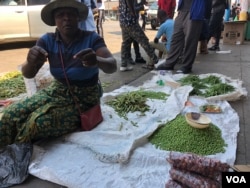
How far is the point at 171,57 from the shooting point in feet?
18.3

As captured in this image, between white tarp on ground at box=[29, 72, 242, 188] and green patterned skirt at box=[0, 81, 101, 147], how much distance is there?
138 millimetres

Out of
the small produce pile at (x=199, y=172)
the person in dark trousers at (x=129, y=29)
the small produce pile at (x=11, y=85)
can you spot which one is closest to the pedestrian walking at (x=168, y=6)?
the person in dark trousers at (x=129, y=29)

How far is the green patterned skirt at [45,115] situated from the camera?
2.55m

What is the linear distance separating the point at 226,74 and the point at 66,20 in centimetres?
364

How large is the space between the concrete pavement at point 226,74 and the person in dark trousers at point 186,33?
13.9 inches

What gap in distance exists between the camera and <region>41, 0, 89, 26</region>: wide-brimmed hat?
2.61m

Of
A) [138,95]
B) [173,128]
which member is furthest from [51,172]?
[138,95]

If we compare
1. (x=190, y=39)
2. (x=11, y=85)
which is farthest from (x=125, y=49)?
(x=11, y=85)

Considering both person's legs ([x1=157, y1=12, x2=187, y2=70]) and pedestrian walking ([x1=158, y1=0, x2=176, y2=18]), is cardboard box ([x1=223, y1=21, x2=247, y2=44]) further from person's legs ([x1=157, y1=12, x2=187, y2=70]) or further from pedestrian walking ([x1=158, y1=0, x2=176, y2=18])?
person's legs ([x1=157, y1=12, x2=187, y2=70])

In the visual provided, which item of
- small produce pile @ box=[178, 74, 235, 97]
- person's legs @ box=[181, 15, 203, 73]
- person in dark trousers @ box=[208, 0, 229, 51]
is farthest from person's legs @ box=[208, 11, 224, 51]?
small produce pile @ box=[178, 74, 235, 97]

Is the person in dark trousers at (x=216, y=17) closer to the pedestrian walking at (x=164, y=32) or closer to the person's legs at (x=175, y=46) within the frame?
the pedestrian walking at (x=164, y=32)

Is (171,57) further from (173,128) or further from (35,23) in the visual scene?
(35,23)

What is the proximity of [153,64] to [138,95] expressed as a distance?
6.98 feet

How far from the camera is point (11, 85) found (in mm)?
4660
